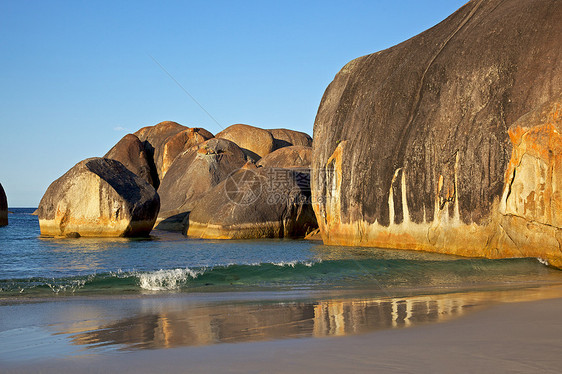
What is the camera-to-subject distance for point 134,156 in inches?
1537

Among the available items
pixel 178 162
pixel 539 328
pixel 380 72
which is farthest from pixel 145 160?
pixel 539 328

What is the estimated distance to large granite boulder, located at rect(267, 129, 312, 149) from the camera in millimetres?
39750

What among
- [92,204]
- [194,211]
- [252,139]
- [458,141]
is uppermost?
[252,139]

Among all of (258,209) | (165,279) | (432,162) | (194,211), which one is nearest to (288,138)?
(194,211)

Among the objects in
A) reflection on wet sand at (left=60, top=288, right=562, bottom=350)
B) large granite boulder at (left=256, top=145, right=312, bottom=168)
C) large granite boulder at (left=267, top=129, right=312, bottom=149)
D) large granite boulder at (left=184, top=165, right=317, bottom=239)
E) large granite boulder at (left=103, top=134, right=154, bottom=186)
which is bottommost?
reflection on wet sand at (left=60, top=288, right=562, bottom=350)

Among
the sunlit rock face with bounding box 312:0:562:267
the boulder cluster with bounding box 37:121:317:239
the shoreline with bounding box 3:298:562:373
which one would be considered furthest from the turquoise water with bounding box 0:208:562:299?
the boulder cluster with bounding box 37:121:317:239

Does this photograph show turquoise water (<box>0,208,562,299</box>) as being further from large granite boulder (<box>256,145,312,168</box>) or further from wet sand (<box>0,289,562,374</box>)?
large granite boulder (<box>256,145,312,168</box>)

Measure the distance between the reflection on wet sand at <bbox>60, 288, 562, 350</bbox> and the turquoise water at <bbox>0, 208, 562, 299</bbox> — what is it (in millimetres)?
1197

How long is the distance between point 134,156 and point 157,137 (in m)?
3.50

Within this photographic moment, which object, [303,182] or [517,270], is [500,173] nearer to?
[517,270]

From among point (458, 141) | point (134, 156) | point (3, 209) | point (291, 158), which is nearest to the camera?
point (458, 141)

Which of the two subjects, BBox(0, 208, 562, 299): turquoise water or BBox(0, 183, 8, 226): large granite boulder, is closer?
BBox(0, 208, 562, 299): turquoise water

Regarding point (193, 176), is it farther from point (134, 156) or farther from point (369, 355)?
point (369, 355)

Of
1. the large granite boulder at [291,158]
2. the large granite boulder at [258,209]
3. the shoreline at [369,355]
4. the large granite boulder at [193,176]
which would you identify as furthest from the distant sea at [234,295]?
the large granite boulder at [291,158]
